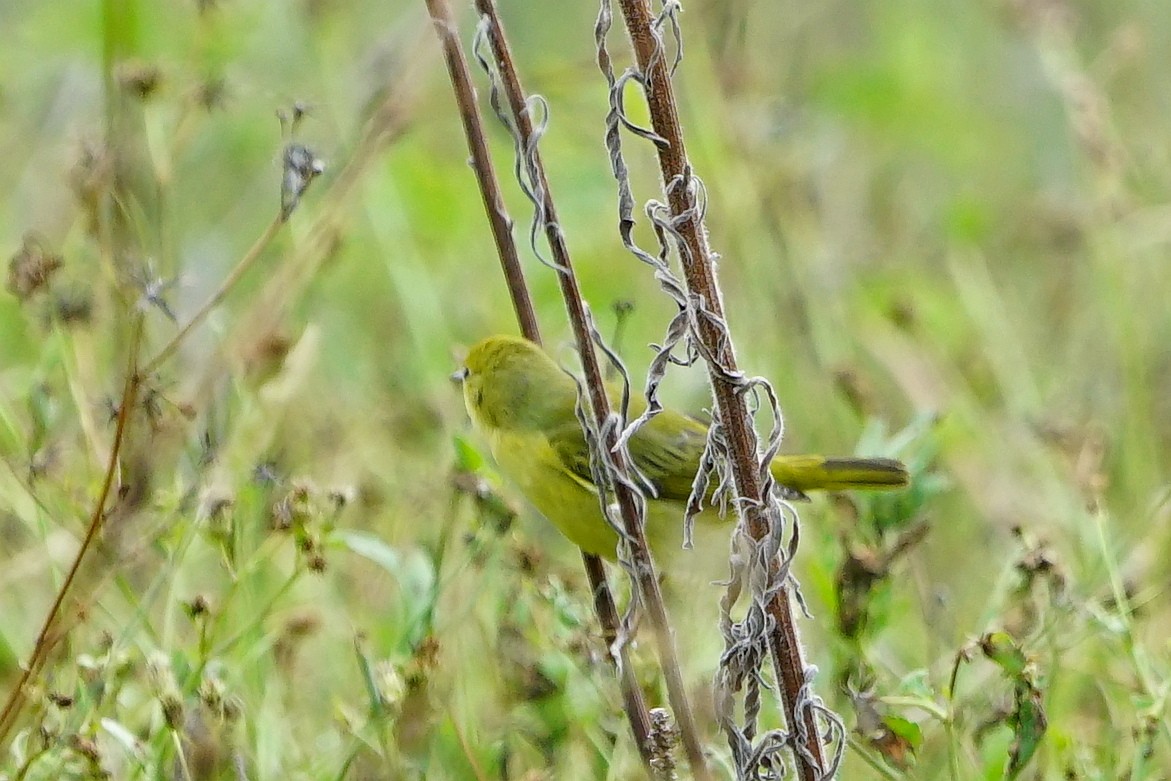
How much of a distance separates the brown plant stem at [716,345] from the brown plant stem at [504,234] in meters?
0.14

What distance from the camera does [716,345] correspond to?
121 cm

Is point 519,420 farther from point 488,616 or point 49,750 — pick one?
point 49,750

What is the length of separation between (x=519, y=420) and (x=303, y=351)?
372 mm

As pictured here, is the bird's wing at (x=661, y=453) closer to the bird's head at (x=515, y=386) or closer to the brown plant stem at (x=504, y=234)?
the bird's head at (x=515, y=386)

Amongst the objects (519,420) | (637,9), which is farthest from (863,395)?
(637,9)

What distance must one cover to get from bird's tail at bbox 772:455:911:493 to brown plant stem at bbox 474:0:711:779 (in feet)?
2.10

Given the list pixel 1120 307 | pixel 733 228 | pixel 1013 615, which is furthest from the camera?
pixel 733 228

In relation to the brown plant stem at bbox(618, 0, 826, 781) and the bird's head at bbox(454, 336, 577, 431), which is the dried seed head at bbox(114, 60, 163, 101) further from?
the brown plant stem at bbox(618, 0, 826, 781)

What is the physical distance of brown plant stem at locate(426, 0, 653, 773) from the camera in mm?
1338

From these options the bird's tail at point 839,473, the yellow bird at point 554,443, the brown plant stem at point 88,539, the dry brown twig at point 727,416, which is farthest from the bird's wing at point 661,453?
the dry brown twig at point 727,416

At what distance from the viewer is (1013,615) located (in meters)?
2.18

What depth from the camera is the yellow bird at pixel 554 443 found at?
7.47ft

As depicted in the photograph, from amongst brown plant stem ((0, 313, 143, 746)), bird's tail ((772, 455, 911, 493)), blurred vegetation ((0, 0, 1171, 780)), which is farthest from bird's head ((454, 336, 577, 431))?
brown plant stem ((0, 313, 143, 746))

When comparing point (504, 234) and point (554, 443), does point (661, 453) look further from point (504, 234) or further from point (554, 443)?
point (504, 234)
